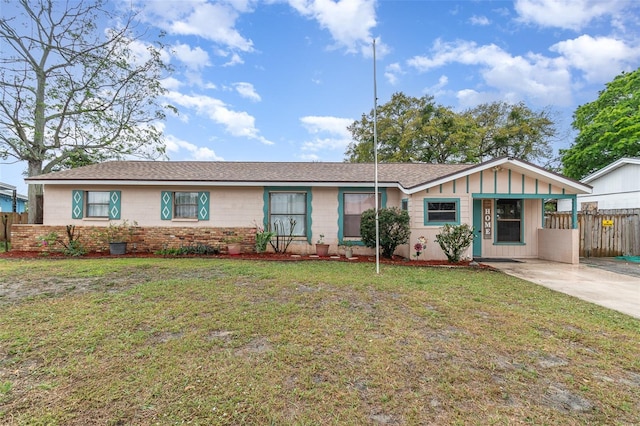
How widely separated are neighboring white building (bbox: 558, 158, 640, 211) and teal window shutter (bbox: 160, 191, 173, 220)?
1816 cm

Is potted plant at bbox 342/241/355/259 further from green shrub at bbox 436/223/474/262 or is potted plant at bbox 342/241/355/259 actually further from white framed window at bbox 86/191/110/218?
white framed window at bbox 86/191/110/218

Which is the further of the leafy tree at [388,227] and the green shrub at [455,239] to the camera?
the leafy tree at [388,227]

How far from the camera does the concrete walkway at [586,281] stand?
213 inches

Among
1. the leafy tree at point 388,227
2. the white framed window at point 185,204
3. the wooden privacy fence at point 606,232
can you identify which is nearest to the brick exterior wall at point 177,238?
the white framed window at point 185,204

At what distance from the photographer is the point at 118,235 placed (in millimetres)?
10484

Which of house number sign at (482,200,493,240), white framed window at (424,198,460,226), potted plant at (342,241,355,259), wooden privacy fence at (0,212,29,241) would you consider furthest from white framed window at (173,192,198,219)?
house number sign at (482,200,493,240)

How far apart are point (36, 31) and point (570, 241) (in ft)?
79.3

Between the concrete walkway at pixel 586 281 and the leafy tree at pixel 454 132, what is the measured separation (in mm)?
15580

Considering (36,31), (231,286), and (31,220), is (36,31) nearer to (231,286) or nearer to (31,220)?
(31,220)

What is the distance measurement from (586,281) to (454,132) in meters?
18.5

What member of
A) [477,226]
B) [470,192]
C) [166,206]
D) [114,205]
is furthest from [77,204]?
[477,226]

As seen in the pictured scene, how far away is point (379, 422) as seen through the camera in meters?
2.15

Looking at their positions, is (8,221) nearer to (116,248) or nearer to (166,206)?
(116,248)

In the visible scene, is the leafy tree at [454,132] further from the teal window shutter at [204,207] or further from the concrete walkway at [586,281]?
the teal window shutter at [204,207]
